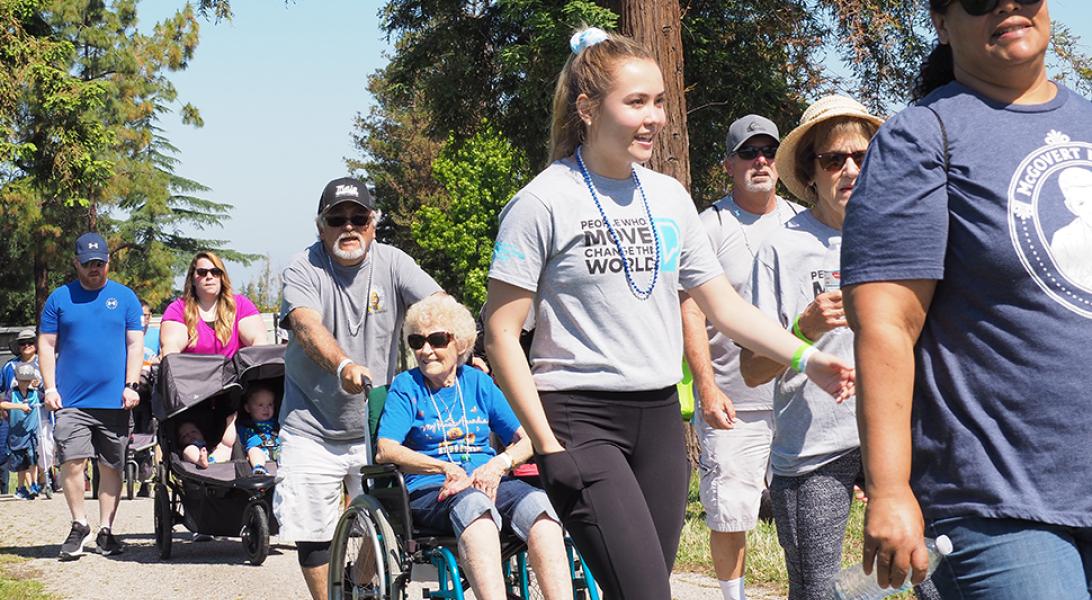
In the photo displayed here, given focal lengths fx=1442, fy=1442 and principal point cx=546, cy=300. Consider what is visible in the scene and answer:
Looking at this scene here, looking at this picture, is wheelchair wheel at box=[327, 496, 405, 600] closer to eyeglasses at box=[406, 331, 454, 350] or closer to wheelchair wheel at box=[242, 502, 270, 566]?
eyeglasses at box=[406, 331, 454, 350]

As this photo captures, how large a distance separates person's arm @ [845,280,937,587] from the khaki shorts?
8.44 m

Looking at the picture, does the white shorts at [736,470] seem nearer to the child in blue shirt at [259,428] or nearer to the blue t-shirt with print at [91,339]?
the child in blue shirt at [259,428]

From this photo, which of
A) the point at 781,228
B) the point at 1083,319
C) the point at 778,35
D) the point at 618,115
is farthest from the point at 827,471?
the point at 778,35

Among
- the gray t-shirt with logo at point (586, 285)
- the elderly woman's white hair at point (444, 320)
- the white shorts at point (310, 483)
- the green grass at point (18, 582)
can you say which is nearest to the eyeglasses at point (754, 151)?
the elderly woman's white hair at point (444, 320)

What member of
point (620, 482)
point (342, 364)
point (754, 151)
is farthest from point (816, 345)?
point (754, 151)

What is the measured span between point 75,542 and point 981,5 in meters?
8.65

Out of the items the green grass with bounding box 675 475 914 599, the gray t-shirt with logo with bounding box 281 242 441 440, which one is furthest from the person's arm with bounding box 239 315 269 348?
the gray t-shirt with logo with bounding box 281 242 441 440

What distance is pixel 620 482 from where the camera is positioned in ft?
12.6

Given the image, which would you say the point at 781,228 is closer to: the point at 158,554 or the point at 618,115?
the point at 618,115

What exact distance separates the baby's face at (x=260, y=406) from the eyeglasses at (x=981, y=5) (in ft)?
25.3

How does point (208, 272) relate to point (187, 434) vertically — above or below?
above

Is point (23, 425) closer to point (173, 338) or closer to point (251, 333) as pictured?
point (173, 338)

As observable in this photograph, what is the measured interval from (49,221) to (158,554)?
35.0m

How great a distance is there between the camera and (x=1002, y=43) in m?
2.58
